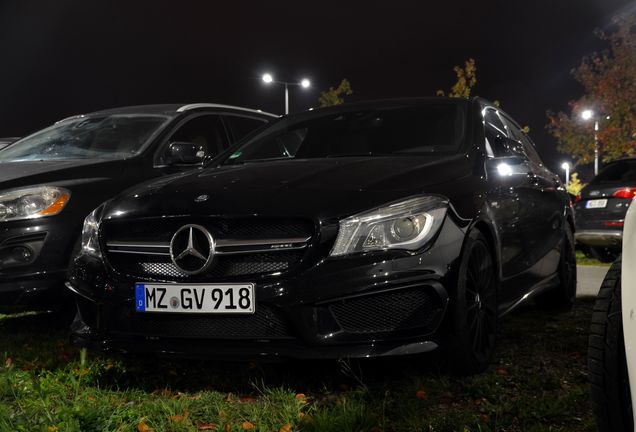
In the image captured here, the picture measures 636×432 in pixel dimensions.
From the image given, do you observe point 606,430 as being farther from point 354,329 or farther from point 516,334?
point 516,334

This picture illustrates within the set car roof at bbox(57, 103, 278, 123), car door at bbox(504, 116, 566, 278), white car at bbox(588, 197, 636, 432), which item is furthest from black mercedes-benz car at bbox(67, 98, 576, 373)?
car roof at bbox(57, 103, 278, 123)

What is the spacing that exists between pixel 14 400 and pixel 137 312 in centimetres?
73

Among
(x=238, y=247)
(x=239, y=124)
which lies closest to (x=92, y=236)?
(x=238, y=247)

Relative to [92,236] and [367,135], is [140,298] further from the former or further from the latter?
[367,135]

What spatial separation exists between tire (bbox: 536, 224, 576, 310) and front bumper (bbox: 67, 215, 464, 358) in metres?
2.71

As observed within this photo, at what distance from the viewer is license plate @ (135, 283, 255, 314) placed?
3.40 metres

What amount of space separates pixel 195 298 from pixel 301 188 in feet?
2.36

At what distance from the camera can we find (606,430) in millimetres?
2338

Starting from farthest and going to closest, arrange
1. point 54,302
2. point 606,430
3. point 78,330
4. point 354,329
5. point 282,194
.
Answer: point 54,302
point 78,330
point 282,194
point 354,329
point 606,430

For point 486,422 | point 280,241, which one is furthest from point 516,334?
point 280,241

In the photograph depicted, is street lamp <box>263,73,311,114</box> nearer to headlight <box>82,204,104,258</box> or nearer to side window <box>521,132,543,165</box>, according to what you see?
side window <box>521,132,543,165</box>

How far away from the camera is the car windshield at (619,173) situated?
416 inches

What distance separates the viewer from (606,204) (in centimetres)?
1080

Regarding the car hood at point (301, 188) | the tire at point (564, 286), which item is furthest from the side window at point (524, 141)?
the car hood at point (301, 188)
